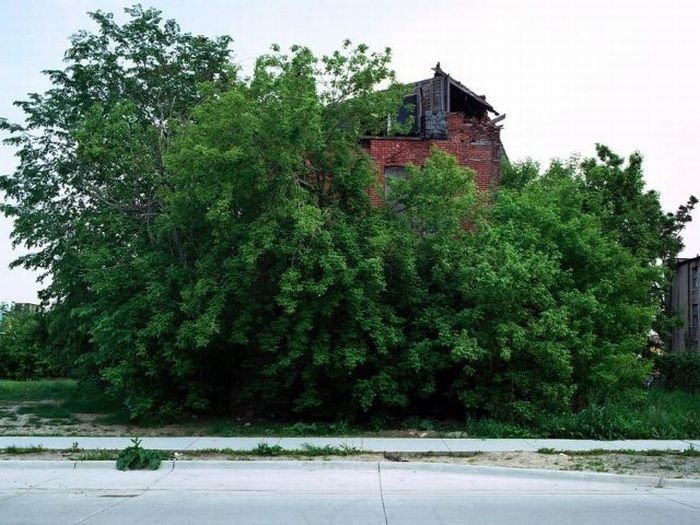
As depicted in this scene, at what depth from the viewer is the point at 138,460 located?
36.4 ft

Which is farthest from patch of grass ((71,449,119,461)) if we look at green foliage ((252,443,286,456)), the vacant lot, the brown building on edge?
the brown building on edge

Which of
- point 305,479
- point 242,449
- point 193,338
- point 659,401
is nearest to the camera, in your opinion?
point 305,479

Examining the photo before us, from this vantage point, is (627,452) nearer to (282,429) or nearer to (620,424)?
(620,424)

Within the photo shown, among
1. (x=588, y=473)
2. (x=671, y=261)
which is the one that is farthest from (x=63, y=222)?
(x=671, y=261)

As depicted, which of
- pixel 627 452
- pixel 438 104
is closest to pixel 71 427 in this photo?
pixel 627 452

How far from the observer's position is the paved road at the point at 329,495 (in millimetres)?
8062

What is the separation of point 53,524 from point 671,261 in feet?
113

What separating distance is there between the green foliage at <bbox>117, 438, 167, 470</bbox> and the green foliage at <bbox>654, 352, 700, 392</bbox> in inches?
792

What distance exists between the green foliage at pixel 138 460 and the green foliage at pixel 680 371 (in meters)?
20.1

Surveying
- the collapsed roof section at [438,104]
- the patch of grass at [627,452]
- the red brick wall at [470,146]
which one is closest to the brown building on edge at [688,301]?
the collapsed roof section at [438,104]

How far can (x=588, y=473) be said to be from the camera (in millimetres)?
10312

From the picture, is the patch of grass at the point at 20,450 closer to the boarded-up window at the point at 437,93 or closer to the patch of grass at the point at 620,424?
the patch of grass at the point at 620,424

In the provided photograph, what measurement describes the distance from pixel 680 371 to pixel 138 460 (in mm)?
21472

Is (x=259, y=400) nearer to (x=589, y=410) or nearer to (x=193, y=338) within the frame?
(x=193, y=338)
